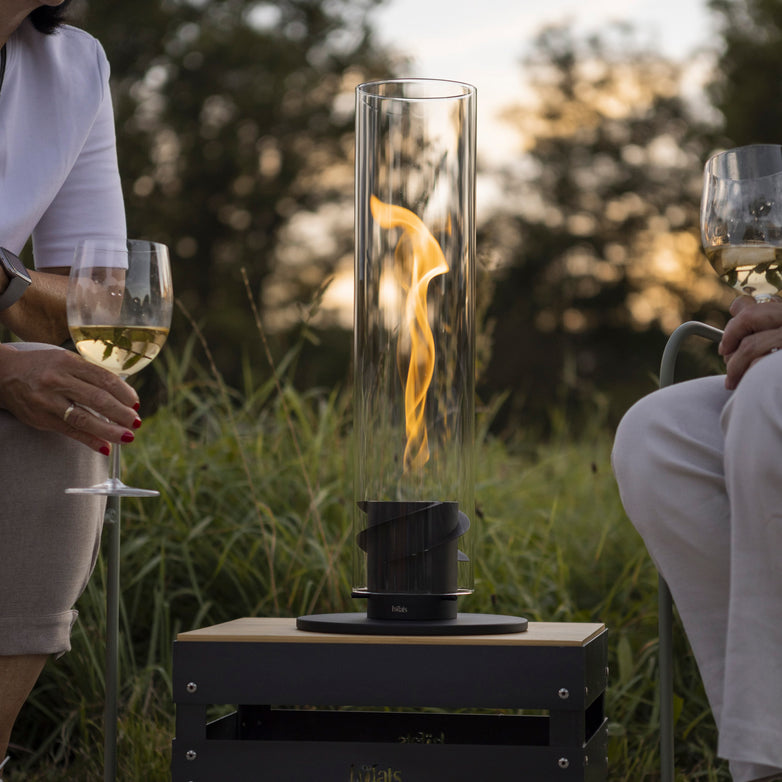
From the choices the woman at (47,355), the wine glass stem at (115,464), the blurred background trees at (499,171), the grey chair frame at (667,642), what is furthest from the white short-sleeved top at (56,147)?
the blurred background trees at (499,171)

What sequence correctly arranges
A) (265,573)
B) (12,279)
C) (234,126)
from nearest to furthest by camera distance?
(12,279) < (265,573) < (234,126)

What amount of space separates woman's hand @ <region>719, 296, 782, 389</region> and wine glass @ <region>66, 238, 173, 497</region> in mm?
793

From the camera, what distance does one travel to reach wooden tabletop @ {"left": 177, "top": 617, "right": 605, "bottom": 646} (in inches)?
57.4

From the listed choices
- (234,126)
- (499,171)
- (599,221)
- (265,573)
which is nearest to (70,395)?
(265,573)

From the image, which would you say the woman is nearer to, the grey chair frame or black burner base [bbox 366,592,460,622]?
black burner base [bbox 366,592,460,622]

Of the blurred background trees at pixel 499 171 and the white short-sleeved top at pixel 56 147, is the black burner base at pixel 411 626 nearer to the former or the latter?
the white short-sleeved top at pixel 56 147

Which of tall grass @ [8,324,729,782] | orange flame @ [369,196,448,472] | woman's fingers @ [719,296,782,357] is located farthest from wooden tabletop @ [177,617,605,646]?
tall grass @ [8,324,729,782]

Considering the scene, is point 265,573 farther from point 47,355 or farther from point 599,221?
point 599,221

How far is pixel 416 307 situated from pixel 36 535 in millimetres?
688

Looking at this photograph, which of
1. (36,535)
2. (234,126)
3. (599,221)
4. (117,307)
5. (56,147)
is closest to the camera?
(117,307)

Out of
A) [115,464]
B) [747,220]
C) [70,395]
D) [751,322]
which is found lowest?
[115,464]

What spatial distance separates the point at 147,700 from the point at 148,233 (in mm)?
12158

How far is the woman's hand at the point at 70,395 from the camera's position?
1.48m

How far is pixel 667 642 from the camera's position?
67.1 inches
